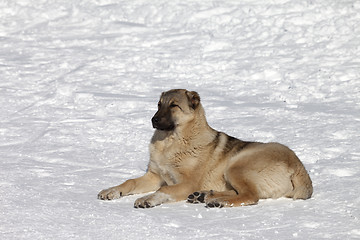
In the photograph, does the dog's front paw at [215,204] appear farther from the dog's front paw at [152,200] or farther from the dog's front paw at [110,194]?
the dog's front paw at [110,194]

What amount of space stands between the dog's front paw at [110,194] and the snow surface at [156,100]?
0.09 metres

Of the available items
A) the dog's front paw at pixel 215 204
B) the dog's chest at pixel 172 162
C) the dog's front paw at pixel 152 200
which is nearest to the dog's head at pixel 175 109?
the dog's chest at pixel 172 162

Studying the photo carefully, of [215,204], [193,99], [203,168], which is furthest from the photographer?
[193,99]

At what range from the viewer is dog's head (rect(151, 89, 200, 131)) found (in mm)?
7094

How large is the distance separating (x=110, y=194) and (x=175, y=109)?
143 cm

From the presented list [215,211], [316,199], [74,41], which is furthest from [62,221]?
[74,41]

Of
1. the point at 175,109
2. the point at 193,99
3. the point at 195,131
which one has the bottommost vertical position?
the point at 195,131

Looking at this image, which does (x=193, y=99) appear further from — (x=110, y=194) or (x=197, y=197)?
(x=110, y=194)

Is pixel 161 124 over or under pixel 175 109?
under

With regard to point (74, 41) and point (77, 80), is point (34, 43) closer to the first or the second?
point (74, 41)

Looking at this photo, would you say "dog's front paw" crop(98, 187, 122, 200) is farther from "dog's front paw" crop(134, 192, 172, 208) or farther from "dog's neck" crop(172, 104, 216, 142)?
"dog's neck" crop(172, 104, 216, 142)

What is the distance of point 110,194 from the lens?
6645 millimetres

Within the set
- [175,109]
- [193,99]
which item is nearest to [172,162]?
[175,109]

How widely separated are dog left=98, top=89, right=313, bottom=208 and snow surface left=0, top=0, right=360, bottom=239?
191 mm
